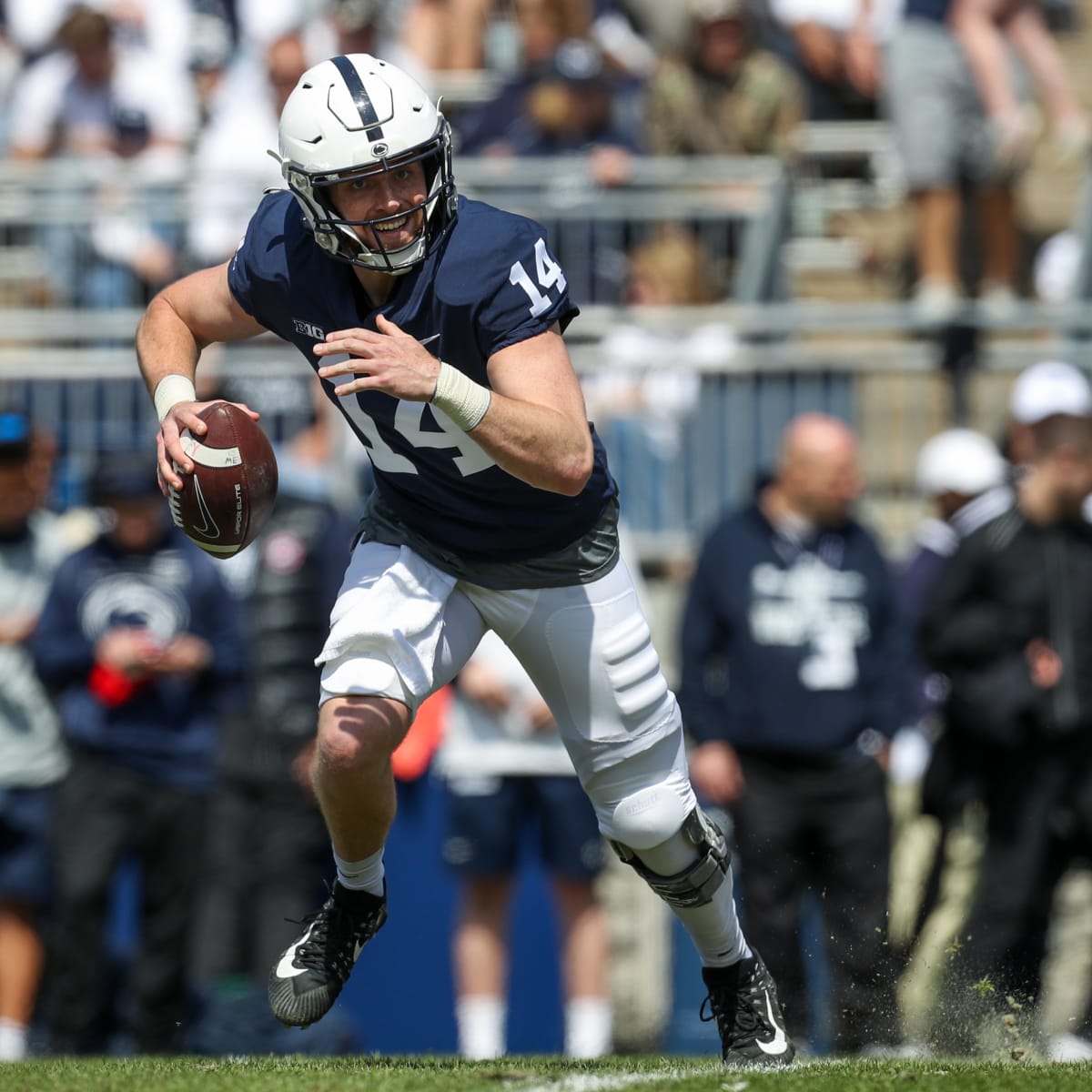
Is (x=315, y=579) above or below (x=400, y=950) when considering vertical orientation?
above

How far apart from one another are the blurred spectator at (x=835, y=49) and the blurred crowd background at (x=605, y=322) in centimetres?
2

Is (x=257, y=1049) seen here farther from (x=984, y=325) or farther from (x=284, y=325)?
(x=984, y=325)

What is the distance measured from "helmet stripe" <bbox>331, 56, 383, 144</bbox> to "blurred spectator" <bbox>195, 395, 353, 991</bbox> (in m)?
3.35

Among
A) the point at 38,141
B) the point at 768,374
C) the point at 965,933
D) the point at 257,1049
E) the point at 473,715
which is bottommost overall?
the point at 257,1049

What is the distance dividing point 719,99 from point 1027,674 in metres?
3.85

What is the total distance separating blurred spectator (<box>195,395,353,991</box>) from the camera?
8.09 meters

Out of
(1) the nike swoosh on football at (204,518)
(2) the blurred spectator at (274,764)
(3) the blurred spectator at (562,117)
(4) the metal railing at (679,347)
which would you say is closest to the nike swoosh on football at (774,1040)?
(1) the nike swoosh on football at (204,518)

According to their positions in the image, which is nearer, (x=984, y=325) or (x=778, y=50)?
(x=984, y=325)

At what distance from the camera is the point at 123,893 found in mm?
8742

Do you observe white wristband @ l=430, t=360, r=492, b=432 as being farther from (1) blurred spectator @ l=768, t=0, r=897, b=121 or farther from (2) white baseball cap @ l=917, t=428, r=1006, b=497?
(1) blurred spectator @ l=768, t=0, r=897, b=121

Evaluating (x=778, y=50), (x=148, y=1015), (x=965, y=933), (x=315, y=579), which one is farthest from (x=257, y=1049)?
(x=778, y=50)

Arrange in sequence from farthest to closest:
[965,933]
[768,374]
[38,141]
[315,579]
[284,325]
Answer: [38,141]
[768,374]
[315,579]
[965,933]
[284,325]

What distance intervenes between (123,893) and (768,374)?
368 cm

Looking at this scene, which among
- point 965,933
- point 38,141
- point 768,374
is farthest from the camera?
point 38,141
